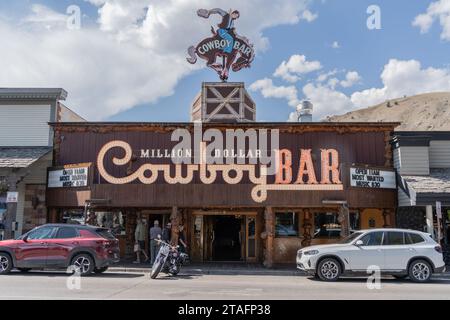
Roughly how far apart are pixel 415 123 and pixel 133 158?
326 feet

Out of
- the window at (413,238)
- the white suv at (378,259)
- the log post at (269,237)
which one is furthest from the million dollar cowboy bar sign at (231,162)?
the white suv at (378,259)

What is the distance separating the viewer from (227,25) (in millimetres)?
25656

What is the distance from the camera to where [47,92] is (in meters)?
22.6

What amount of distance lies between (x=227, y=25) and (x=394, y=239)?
51.4ft

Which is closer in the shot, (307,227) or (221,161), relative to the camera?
(221,161)

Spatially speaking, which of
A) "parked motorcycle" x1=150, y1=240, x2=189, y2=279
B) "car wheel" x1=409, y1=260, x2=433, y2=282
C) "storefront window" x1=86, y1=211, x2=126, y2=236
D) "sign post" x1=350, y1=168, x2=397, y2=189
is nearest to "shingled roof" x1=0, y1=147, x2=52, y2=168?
"storefront window" x1=86, y1=211, x2=126, y2=236

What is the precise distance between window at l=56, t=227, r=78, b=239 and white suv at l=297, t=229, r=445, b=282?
7.68 m

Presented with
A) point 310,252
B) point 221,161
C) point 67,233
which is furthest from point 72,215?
point 310,252

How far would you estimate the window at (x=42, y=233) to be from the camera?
1530 centimetres

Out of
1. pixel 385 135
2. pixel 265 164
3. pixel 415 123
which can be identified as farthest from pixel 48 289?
pixel 415 123

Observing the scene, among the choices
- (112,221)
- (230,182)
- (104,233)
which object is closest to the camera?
(104,233)

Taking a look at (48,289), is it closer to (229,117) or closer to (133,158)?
(133,158)

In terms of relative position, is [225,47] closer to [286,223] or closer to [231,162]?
[231,162]

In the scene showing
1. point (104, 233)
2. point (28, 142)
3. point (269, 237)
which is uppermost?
point (28, 142)
